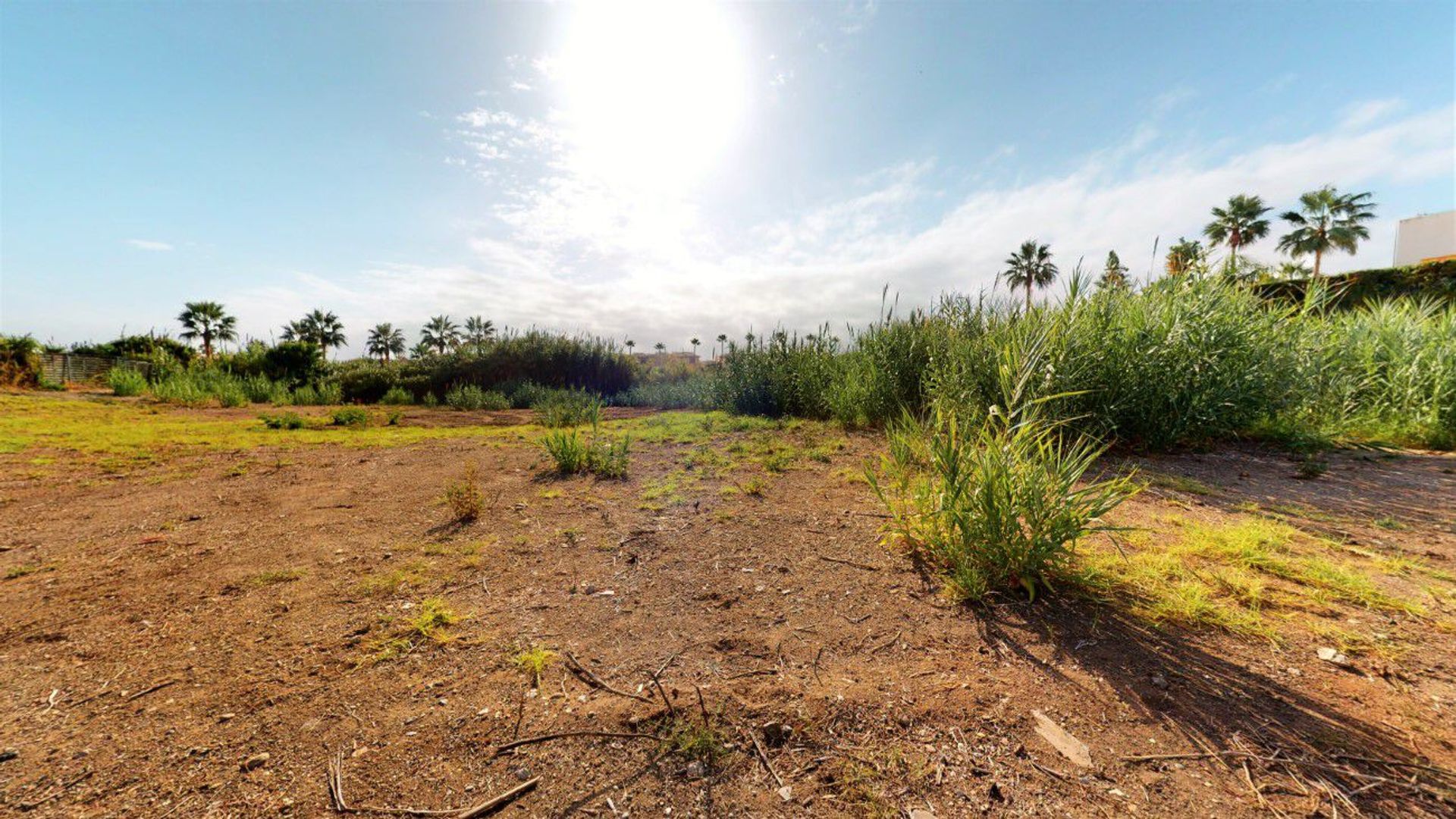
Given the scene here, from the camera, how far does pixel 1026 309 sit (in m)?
4.13

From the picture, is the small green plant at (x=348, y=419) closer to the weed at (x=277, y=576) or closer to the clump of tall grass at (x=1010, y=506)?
the weed at (x=277, y=576)

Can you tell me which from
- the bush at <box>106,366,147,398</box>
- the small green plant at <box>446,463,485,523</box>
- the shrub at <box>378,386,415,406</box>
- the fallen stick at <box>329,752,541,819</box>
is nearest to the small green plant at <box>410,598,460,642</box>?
the fallen stick at <box>329,752,541,819</box>

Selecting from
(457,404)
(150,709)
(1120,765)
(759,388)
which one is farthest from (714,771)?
(457,404)

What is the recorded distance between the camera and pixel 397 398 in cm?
1223

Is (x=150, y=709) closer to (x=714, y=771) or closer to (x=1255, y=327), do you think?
(x=714, y=771)

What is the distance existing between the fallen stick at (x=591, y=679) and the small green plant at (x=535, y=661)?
0.07 meters

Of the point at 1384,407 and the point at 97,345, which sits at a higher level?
the point at 97,345

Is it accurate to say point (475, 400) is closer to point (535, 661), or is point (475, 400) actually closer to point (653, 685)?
point (535, 661)

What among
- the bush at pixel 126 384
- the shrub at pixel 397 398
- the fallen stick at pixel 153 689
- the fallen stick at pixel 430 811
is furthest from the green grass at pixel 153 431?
A: the fallen stick at pixel 430 811

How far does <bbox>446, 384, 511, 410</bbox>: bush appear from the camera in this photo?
11602 mm

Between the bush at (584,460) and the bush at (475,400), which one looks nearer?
the bush at (584,460)

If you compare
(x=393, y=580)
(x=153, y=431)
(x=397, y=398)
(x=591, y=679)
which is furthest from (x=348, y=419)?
(x=591, y=679)

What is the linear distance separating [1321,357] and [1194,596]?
570 cm

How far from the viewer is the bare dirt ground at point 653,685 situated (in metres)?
1.09
